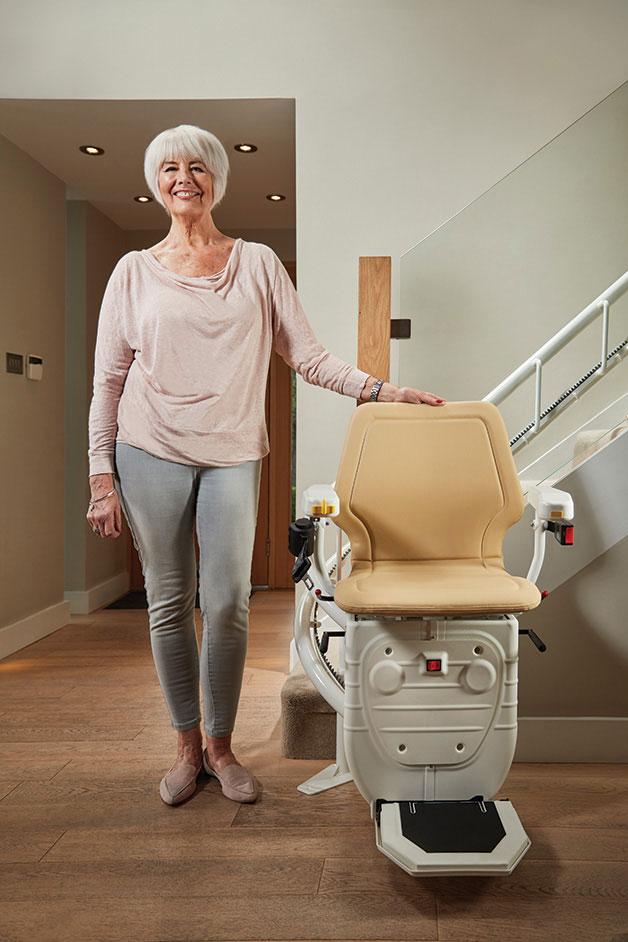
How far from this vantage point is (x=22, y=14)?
2982 mm

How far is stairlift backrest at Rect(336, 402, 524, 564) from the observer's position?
5.55 feet

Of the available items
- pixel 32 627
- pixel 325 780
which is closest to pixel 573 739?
pixel 325 780

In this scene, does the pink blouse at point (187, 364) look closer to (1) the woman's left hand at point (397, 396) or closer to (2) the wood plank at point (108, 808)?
(1) the woman's left hand at point (397, 396)

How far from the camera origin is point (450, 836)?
53.3 inches

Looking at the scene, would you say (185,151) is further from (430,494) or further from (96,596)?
(96,596)

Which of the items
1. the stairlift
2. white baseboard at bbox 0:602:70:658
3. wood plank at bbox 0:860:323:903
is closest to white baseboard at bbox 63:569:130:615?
white baseboard at bbox 0:602:70:658

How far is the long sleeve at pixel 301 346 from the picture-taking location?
1.78 metres

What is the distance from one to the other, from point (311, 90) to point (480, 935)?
9.17 ft

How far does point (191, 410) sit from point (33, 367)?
7.28 feet

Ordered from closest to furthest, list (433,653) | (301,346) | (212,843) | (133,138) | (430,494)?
(433,653), (212,843), (430,494), (301,346), (133,138)

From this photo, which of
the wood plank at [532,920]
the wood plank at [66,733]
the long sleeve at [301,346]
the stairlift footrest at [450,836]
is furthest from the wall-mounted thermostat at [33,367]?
the wood plank at [532,920]

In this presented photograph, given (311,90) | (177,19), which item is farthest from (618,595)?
(177,19)

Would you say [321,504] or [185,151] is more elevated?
[185,151]

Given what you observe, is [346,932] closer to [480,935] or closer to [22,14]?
[480,935]
